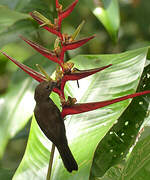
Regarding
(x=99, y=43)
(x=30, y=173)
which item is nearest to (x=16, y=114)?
(x=30, y=173)

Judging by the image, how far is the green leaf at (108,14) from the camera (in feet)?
2.31

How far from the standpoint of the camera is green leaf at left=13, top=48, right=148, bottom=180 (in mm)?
482

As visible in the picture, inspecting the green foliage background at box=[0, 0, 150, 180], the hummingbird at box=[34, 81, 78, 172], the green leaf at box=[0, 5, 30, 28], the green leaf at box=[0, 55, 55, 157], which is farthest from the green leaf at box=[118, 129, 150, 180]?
the green leaf at box=[0, 5, 30, 28]

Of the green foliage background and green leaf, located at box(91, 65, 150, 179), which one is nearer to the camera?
the green foliage background

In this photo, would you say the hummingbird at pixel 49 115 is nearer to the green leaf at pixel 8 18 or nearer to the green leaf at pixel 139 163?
the green leaf at pixel 139 163

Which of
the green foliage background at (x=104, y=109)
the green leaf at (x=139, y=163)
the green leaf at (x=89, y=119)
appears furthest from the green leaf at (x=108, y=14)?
the green leaf at (x=139, y=163)

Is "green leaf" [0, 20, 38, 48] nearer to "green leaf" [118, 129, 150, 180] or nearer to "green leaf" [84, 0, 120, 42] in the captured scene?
"green leaf" [84, 0, 120, 42]

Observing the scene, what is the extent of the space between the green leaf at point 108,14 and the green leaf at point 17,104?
5.7 inches

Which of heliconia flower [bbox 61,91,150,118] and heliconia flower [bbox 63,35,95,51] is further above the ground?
heliconia flower [bbox 63,35,95,51]

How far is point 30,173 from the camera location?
0.51 metres

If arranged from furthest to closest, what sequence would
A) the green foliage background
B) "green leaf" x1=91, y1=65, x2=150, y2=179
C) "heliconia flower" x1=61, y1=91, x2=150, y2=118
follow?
1. "green leaf" x1=91, y1=65, x2=150, y2=179
2. the green foliage background
3. "heliconia flower" x1=61, y1=91, x2=150, y2=118

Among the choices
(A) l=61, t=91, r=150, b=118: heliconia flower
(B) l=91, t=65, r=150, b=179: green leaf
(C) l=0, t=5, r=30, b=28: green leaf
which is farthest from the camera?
(C) l=0, t=5, r=30, b=28: green leaf

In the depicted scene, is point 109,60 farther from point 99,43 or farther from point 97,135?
point 99,43

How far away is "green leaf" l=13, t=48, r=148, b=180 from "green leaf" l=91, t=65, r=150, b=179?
0.19 feet
